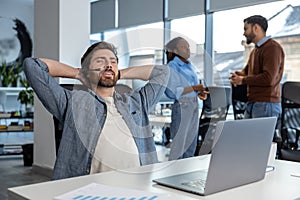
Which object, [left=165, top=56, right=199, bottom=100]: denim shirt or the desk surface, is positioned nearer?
the desk surface

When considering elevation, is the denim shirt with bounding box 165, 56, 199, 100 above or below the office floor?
above

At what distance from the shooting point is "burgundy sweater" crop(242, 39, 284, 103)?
2684mm

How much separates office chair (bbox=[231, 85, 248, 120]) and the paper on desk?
8.29ft

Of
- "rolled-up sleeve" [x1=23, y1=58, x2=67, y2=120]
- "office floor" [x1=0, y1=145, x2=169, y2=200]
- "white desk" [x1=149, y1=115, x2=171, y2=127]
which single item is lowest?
"office floor" [x1=0, y1=145, x2=169, y2=200]

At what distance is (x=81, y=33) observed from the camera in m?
3.65

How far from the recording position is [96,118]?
4.37ft

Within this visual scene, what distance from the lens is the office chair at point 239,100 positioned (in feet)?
10.9

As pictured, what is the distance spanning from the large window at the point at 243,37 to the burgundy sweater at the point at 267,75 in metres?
1.01

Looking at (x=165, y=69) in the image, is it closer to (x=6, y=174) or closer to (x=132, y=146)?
(x=132, y=146)

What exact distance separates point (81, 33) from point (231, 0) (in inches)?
81.6

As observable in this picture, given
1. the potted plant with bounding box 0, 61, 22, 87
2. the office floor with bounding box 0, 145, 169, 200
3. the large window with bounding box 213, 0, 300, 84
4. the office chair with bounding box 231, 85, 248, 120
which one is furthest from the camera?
the potted plant with bounding box 0, 61, 22, 87

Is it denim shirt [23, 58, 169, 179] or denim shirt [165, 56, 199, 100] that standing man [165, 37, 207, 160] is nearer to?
denim shirt [165, 56, 199, 100]

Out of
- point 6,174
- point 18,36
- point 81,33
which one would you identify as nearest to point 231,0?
point 81,33

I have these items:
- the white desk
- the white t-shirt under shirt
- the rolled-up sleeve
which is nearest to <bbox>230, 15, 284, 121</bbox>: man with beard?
the white desk
